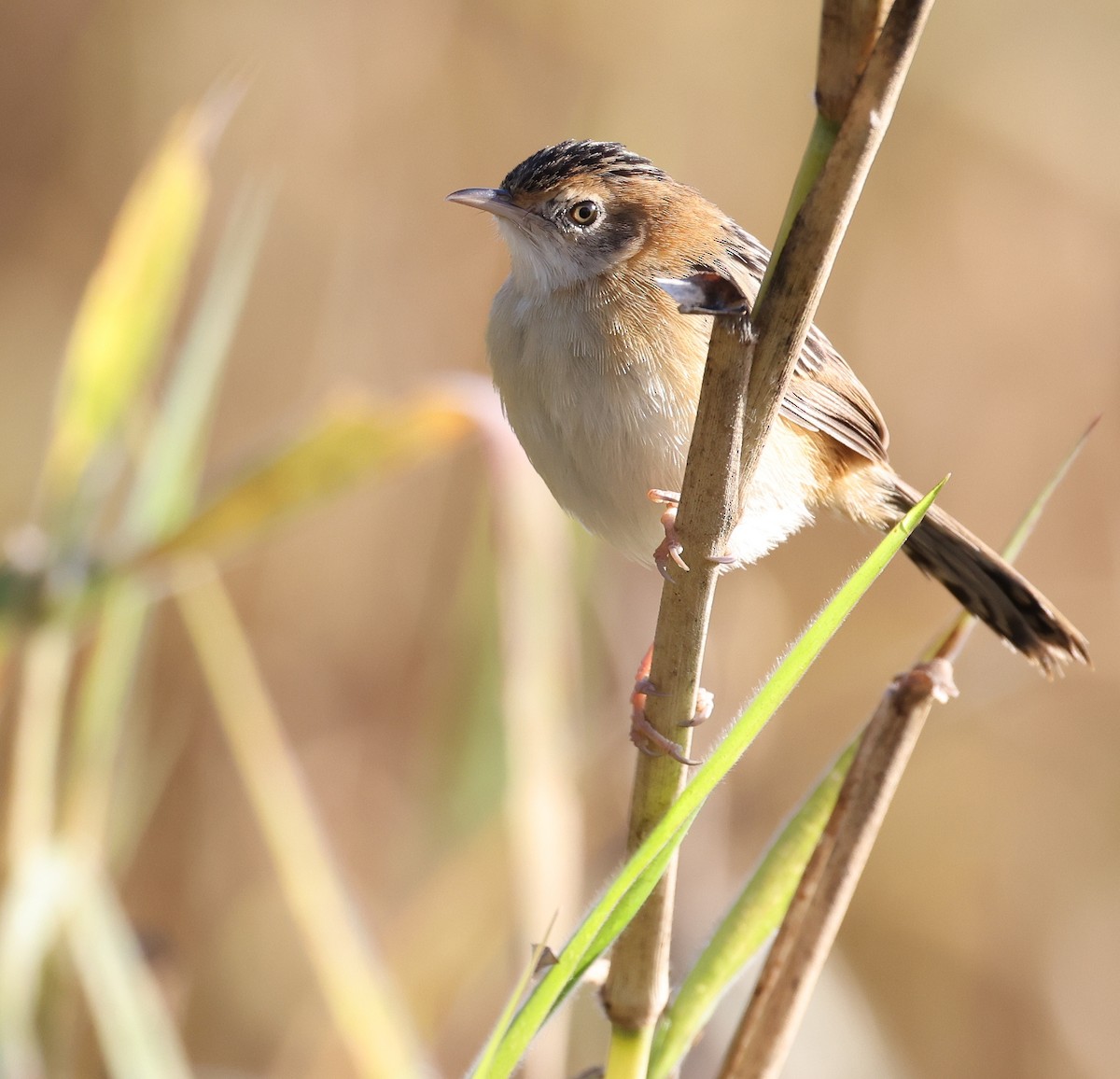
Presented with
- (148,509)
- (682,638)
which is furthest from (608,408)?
(682,638)

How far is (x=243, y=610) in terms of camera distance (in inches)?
195

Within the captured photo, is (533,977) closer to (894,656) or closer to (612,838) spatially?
(612,838)

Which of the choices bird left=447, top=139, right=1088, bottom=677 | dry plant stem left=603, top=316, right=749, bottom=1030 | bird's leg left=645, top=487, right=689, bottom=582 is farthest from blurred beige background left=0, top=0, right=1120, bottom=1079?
dry plant stem left=603, top=316, right=749, bottom=1030

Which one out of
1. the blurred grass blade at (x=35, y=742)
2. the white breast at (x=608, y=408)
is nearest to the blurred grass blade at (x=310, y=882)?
the blurred grass blade at (x=35, y=742)

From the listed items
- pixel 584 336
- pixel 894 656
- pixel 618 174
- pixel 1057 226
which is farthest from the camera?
pixel 1057 226

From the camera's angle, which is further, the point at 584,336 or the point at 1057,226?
the point at 1057,226

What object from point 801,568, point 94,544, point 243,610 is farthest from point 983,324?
point 94,544

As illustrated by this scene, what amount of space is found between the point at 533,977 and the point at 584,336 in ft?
4.04

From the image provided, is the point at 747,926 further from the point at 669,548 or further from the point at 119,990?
the point at 119,990

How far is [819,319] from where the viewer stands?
472 centimetres

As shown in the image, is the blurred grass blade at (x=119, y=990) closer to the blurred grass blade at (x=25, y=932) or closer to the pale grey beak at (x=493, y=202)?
the blurred grass blade at (x=25, y=932)

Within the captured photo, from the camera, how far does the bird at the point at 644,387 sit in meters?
2.29

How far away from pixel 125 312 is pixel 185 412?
0.25m

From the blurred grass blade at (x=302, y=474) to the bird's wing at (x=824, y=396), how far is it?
75 cm
